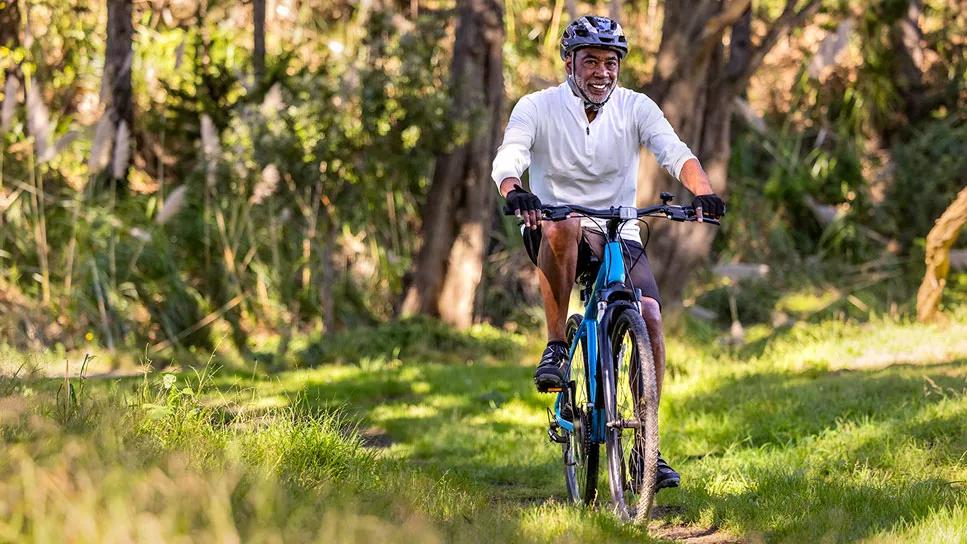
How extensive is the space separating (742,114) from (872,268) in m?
3.28

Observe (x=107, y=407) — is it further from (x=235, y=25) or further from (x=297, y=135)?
(x=235, y=25)

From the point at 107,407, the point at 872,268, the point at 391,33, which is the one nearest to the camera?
the point at 107,407

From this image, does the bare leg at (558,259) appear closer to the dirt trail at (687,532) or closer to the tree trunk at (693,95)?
the dirt trail at (687,532)

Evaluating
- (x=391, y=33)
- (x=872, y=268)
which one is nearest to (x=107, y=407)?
(x=391, y=33)

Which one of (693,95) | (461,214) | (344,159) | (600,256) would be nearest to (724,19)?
(693,95)

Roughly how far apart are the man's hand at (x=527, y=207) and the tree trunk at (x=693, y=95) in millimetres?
8943

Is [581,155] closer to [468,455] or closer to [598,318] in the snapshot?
[598,318]

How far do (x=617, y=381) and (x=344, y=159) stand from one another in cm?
894

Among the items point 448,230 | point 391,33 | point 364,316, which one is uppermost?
point 391,33

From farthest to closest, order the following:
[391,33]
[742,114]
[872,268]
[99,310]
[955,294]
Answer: [742,114]
[872,268]
[955,294]
[391,33]
[99,310]

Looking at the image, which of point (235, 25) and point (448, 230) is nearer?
point (448, 230)

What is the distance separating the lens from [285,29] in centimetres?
1945

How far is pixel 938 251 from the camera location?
12445 millimetres

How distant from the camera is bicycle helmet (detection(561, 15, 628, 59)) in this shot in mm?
6105
